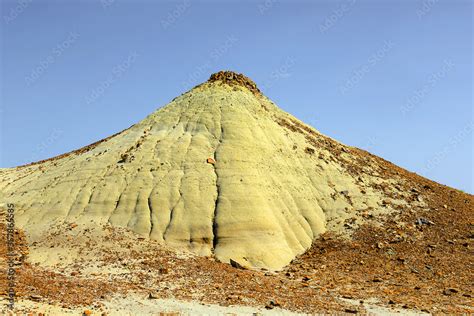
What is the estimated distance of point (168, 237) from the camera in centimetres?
3119

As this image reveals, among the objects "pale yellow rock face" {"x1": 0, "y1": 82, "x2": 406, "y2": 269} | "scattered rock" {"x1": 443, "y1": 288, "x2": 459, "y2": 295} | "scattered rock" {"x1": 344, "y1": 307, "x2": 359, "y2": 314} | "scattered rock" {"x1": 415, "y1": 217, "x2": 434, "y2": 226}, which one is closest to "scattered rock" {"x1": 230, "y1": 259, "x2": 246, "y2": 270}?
"pale yellow rock face" {"x1": 0, "y1": 82, "x2": 406, "y2": 269}

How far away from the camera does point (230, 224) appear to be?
31.8 metres

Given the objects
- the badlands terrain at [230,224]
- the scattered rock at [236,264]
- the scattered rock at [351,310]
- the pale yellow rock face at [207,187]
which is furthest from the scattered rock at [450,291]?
the scattered rock at [236,264]

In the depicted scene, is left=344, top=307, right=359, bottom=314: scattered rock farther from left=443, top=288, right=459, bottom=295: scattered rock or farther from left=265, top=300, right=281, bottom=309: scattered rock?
left=443, top=288, right=459, bottom=295: scattered rock

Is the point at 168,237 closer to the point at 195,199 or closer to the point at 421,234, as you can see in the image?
the point at 195,199

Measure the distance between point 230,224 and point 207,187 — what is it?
4.14 metres

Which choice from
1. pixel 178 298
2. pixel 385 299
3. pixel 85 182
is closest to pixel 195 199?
pixel 85 182

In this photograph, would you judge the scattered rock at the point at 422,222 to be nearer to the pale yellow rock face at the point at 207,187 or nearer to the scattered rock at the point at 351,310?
the pale yellow rock face at the point at 207,187

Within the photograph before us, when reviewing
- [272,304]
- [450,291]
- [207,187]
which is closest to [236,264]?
[272,304]

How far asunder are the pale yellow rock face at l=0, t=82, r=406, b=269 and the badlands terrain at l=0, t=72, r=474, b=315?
0.38 ft

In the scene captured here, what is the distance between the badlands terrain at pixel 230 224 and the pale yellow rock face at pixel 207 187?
116 millimetres

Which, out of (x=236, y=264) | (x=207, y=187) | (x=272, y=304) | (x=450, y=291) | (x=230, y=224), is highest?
(x=207, y=187)

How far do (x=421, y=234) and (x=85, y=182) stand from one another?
80.8ft

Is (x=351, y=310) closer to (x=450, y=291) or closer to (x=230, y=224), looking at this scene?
(x=450, y=291)
